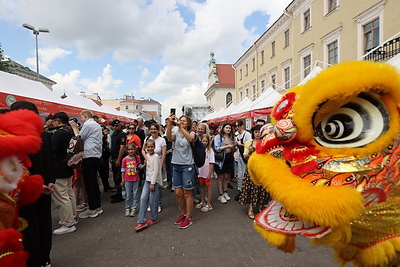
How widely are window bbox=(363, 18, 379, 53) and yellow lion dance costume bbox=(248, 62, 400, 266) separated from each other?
1268 centimetres

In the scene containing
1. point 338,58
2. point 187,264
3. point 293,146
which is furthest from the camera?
point 338,58

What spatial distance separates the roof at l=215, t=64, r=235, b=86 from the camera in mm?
44506

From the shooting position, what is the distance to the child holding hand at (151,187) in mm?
3785

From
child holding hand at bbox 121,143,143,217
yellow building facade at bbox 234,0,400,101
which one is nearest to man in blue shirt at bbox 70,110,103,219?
child holding hand at bbox 121,143,143,217

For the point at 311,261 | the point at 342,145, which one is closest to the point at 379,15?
the point at 311,261

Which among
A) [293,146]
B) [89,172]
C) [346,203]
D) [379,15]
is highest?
[379,15]

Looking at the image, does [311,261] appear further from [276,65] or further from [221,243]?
[276,65]

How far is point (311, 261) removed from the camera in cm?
279

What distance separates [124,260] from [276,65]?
68.9 feet

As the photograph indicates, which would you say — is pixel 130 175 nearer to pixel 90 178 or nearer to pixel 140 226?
pixel 90 178

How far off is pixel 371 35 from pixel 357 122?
13283 mm

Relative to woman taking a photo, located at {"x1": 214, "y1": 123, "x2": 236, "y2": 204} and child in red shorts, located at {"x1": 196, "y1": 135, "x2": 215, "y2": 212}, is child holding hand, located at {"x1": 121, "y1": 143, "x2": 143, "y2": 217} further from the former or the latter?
woman taking a photo, located at {"x1": 214, "y1": 123, "x2": 236, "y2": 204}

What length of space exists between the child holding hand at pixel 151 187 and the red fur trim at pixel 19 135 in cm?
248

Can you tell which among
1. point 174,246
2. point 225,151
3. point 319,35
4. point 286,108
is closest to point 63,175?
point 174,246
